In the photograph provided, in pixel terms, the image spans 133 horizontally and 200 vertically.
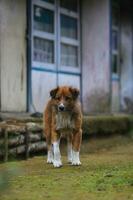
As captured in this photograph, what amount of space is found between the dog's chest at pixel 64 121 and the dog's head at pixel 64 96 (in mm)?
195

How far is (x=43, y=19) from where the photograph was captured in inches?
551

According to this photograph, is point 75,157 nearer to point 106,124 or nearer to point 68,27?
point 106,124

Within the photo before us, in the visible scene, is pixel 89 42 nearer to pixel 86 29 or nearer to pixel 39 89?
pixel 86 29

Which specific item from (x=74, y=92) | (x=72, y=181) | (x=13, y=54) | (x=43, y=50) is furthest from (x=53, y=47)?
(x=72, y=181)

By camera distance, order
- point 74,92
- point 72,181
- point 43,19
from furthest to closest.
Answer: point 43,19 → point 74,92 → point 72,181

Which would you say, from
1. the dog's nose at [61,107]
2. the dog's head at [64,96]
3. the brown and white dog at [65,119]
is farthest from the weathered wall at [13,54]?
the dog's nose at [61,107]

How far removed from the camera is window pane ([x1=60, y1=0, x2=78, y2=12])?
15.0 meters

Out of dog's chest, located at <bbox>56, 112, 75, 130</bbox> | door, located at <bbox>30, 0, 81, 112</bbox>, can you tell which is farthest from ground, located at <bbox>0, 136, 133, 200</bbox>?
door, located at <bbox>30, 0, 81, 112</bbox>

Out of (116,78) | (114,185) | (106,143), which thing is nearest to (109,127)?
(106,143)

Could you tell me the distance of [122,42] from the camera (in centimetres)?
1809

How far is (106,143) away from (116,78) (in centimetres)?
458

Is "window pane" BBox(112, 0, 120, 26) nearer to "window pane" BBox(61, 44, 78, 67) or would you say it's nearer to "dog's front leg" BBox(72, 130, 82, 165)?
"window pane" BBox(61, 44, 78, 67)

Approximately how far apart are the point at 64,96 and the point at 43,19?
6266 mm

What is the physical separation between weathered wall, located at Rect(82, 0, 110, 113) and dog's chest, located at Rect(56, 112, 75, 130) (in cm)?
714
